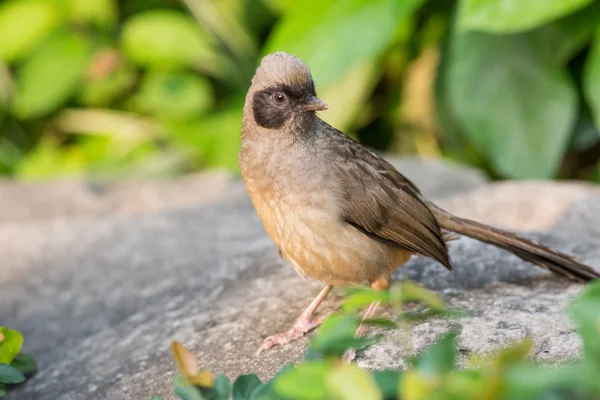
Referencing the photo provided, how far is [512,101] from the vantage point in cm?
560

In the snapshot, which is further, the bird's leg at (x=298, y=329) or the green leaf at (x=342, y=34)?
the green leaf at (x=342, y=34)

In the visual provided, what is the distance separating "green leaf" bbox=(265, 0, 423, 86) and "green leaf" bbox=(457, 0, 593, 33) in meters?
0.65

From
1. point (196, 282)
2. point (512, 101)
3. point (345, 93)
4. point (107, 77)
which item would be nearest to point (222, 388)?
point (196, 282)

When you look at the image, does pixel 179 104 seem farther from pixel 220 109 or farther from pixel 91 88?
pixel 91 88

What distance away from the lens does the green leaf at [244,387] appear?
226 cm

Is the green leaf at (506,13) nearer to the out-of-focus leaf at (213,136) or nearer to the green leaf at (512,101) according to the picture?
the green leaf at (512,101)

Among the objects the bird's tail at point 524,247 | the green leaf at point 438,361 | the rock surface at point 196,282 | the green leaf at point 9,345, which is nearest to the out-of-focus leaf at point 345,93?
the rock surface at point 196,282

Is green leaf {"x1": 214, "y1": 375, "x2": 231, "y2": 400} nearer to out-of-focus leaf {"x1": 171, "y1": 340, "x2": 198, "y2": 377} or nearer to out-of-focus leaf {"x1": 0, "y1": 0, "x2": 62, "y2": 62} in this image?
out-of-focus leaf {"x1": 171, "y1": 340, "x2": 198, "y2": 377}

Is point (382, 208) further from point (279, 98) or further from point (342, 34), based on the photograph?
point (342, 34)

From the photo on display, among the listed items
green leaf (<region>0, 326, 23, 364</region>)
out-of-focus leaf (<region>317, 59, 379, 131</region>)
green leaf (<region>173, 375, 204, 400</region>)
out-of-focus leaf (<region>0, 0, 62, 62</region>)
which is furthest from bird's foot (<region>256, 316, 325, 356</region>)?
out-of-focus leaf (<region>0, 0, 62, 62</region>)

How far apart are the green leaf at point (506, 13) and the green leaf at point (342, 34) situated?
647 mm

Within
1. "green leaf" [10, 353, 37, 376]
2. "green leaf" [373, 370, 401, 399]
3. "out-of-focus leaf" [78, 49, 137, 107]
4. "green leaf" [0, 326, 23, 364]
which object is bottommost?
"green leaf" [373, 370, 401, 399]

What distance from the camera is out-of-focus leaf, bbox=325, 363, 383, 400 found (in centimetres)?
159

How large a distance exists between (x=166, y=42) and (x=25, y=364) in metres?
4.04
